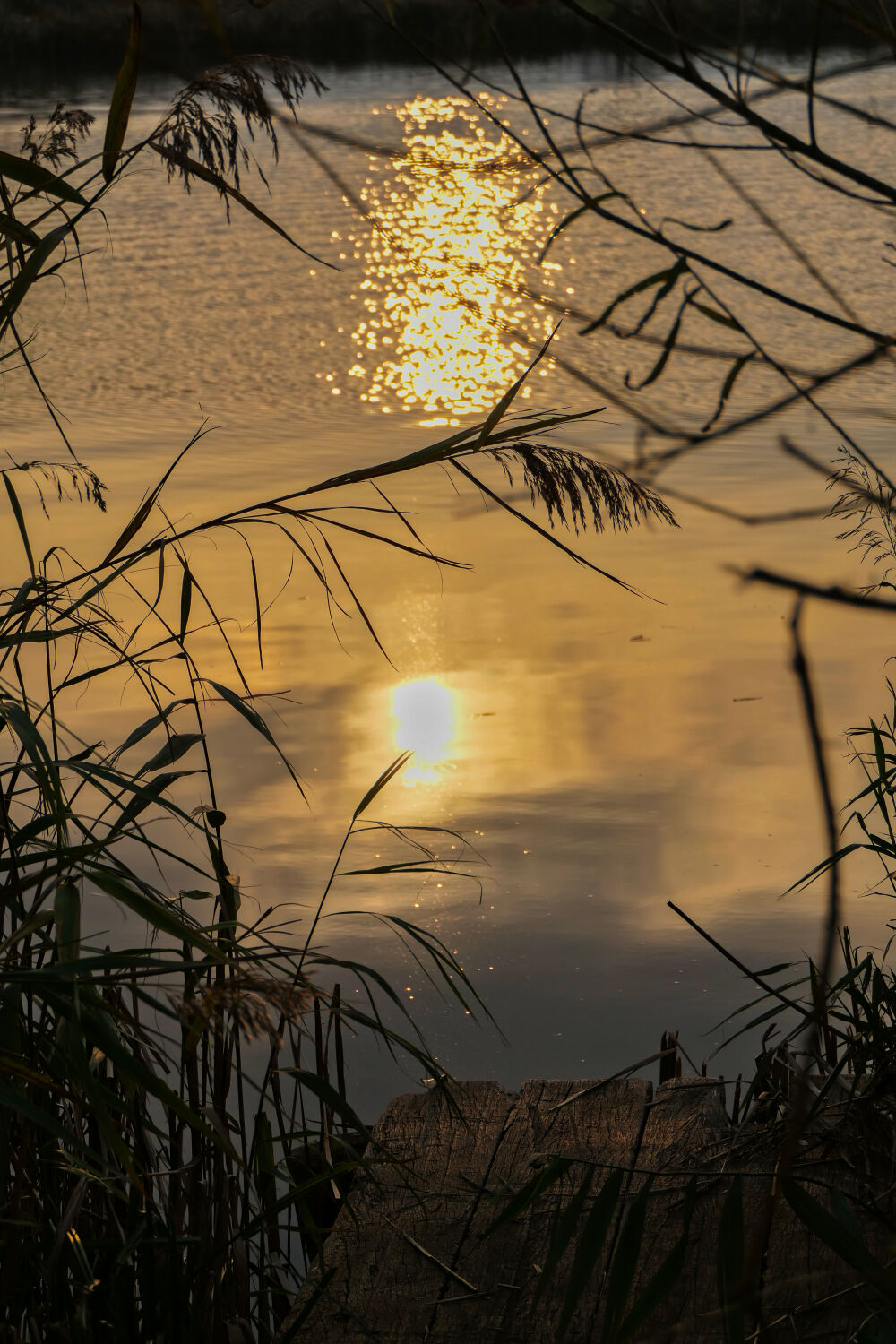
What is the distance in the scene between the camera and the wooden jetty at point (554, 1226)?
56.7 inches

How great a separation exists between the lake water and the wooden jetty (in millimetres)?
440

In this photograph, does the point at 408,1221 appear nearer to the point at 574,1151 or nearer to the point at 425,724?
the point at 574,1151

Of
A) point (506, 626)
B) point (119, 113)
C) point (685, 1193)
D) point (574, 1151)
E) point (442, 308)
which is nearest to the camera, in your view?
point (119, 113)

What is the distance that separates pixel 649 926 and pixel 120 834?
59.7 inches

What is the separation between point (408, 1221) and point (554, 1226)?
19 cm

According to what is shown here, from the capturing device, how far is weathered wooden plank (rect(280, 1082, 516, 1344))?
1484mm

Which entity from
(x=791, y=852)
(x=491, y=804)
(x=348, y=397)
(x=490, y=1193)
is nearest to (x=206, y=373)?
(x=348, y=397)

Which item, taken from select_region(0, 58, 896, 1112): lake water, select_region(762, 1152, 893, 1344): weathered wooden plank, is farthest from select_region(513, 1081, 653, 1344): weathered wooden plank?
select_region(0, 58, 896, 1112): lake water

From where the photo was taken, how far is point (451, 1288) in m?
1.51

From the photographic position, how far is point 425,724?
11.3 ft

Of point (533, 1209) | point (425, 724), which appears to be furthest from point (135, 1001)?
point (425, 724)

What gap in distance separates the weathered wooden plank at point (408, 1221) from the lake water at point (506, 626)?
387mm

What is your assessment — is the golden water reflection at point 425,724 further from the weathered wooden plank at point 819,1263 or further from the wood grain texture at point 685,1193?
the weathered wooden plank at point 819,1263

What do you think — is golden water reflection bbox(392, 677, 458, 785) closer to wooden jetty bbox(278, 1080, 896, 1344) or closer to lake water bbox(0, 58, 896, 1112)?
lake water bbox(0, 58, 896, 1112)
